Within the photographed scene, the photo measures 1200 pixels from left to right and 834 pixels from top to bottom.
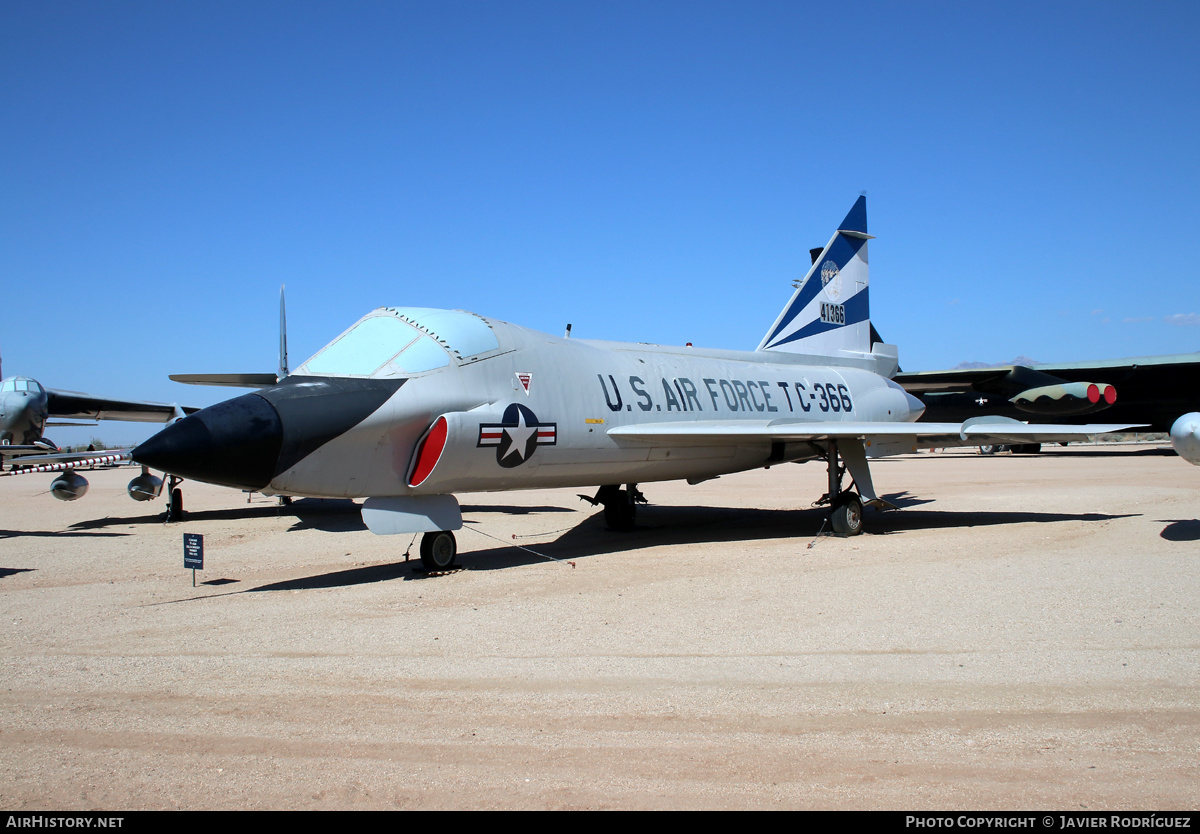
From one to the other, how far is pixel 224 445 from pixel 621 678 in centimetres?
444

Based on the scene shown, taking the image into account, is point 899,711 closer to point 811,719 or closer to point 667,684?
point 811,719

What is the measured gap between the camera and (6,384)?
1869cm

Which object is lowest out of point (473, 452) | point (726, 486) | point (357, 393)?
point (726, 486)

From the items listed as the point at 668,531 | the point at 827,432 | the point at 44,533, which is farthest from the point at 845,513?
the point at 44,533

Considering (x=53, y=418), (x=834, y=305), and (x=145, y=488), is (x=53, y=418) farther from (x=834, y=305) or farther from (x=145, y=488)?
(x=834, y=305)

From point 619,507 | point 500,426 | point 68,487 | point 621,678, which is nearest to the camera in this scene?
point 621,678

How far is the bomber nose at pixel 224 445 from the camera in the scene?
276 inches

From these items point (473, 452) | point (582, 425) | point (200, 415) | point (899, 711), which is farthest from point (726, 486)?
point (899, 711)

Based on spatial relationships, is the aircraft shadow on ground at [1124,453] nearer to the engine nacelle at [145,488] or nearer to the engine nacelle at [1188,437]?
the engine nacelle at [1188,437]

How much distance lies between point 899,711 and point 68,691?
15.8 ft

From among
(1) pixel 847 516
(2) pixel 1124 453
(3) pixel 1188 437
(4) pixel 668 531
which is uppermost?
(3) pixel 1188 437

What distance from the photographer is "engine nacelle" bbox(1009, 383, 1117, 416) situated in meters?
16.6

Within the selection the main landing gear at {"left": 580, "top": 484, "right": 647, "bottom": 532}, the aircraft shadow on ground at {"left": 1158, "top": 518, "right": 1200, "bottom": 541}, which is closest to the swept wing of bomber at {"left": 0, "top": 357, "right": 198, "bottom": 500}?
the main landing gear at {"left": 580, "top": 484, "right": 647, "bottom": 532}

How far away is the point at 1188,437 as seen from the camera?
32.0ft
